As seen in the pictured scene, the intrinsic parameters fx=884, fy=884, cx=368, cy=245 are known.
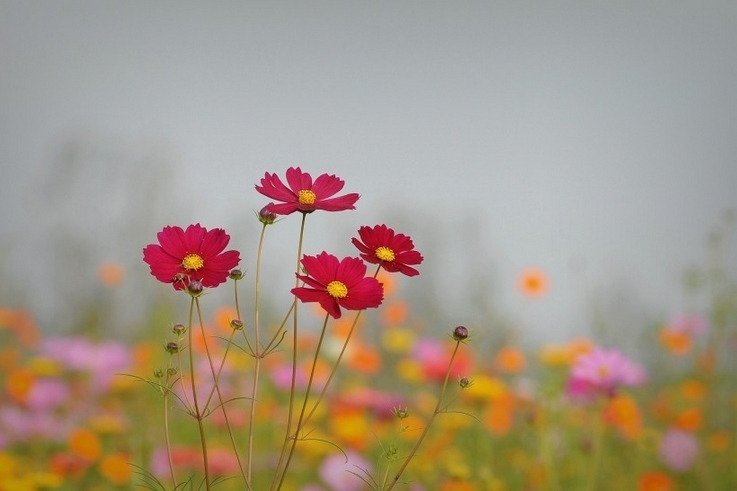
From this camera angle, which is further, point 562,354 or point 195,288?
point 562,354

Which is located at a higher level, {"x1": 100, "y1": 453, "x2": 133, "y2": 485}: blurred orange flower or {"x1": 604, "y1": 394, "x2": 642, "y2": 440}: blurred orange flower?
{"x1": 604, "y1": 394, "x2": 642, "y2": 440}: blurred orange flower

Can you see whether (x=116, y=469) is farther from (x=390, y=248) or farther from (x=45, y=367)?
(x=390, y=248)

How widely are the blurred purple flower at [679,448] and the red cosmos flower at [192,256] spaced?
0.85m

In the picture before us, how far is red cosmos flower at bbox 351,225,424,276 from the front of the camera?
15.5 inches

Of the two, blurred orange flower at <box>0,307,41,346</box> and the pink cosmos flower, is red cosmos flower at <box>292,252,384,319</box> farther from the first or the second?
blurred orange flower at <box>0,307,41,346</box>

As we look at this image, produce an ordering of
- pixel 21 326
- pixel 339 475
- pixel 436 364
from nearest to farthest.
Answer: pixel 339 475, pixel 436 364, pixel 21 326

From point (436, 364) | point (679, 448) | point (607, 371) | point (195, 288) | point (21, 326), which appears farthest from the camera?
point (21, 326)

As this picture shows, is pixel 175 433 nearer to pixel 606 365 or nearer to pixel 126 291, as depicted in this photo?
pixel 126 291

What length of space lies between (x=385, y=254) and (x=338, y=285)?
A: 0.03 m

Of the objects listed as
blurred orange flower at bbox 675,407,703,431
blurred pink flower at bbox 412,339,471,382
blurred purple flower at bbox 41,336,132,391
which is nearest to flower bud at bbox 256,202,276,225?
blurred pink flower at bbox 412,339,471,382

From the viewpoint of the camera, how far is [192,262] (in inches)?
15.1

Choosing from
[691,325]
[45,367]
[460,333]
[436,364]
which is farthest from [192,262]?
[691,325]

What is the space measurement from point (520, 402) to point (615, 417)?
14cm

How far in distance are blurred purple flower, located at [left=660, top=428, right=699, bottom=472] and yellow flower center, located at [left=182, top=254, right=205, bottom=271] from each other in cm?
85
